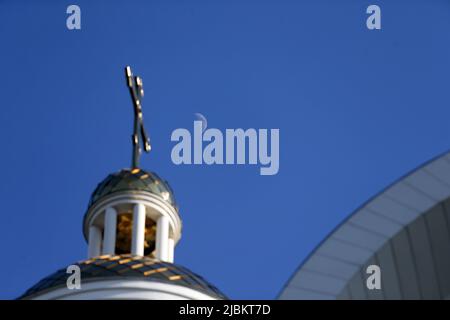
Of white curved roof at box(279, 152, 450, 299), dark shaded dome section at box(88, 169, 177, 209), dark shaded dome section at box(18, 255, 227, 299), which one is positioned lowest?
white curved roof at box(279, 152, 450, 299)

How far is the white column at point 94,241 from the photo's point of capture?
35594 mm

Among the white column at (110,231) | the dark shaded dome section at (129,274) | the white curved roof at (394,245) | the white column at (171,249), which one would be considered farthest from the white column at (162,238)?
the white curved roof at (394,245)

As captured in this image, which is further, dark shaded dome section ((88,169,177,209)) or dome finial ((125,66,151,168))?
dome finial ((125,66,151,168))

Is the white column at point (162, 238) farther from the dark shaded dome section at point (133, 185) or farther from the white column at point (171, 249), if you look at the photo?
the dark shaded dome section at point (133, 185)

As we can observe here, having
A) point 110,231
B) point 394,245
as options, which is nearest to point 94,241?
point 110,231

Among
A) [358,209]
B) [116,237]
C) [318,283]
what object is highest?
[116,237]

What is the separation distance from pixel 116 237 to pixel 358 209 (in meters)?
19.9

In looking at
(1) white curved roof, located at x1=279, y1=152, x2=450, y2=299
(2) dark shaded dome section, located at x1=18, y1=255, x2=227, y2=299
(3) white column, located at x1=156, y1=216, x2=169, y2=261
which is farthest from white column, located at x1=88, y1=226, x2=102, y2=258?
(1) white curved roof, located at x1=279, y1=152, x2=450, y2=299

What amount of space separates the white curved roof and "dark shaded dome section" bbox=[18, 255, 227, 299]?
44.7ft

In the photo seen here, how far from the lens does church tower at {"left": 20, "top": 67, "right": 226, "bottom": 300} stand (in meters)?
30.2

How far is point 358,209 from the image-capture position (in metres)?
16.9

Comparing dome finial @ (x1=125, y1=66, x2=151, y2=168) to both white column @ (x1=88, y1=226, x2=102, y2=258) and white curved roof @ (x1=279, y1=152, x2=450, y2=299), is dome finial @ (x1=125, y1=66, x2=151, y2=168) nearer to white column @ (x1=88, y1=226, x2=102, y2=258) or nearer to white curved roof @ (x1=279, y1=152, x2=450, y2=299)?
white column @ (x1=88, y1=226, x2=102, y2=258)
